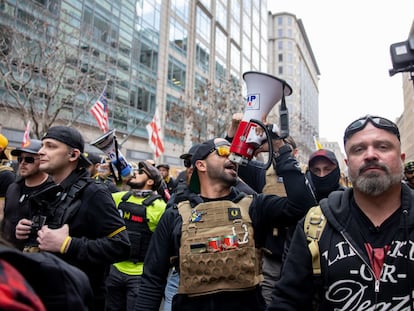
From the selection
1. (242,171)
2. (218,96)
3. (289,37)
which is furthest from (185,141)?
(289,37)

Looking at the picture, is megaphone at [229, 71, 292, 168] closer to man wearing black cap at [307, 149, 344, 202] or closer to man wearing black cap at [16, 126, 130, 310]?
man wearing black cap at [16, 126, 130, 310]

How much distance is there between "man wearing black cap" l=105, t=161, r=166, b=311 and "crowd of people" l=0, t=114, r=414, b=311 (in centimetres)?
29

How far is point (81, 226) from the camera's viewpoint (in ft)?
9.20

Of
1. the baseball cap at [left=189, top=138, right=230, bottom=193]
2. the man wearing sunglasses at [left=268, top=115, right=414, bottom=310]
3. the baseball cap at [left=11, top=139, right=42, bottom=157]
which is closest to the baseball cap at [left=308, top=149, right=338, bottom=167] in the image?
the baseball cap at [left=189, top=138, right=230, bottom=193]

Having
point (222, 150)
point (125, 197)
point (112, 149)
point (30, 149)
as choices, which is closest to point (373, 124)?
point (222, 150)

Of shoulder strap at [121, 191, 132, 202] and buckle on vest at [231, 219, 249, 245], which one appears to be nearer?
buckle on vest at [231, 219, 249, 245]

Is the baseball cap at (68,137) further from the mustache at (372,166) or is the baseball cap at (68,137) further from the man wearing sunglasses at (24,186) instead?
the mustache at (372,166)

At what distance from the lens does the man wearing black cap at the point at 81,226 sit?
2.63 meters

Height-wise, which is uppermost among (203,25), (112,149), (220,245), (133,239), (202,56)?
(203,25)

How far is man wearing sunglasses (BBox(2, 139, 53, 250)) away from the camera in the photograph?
129 inches

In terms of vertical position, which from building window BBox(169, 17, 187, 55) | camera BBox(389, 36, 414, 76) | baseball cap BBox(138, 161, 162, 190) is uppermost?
building window BBox(169, 17, 187, 55)

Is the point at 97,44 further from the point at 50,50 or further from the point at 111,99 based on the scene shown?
the point at 50,50

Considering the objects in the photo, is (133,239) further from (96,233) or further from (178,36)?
(178,36)

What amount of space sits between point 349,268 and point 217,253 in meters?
0.87
